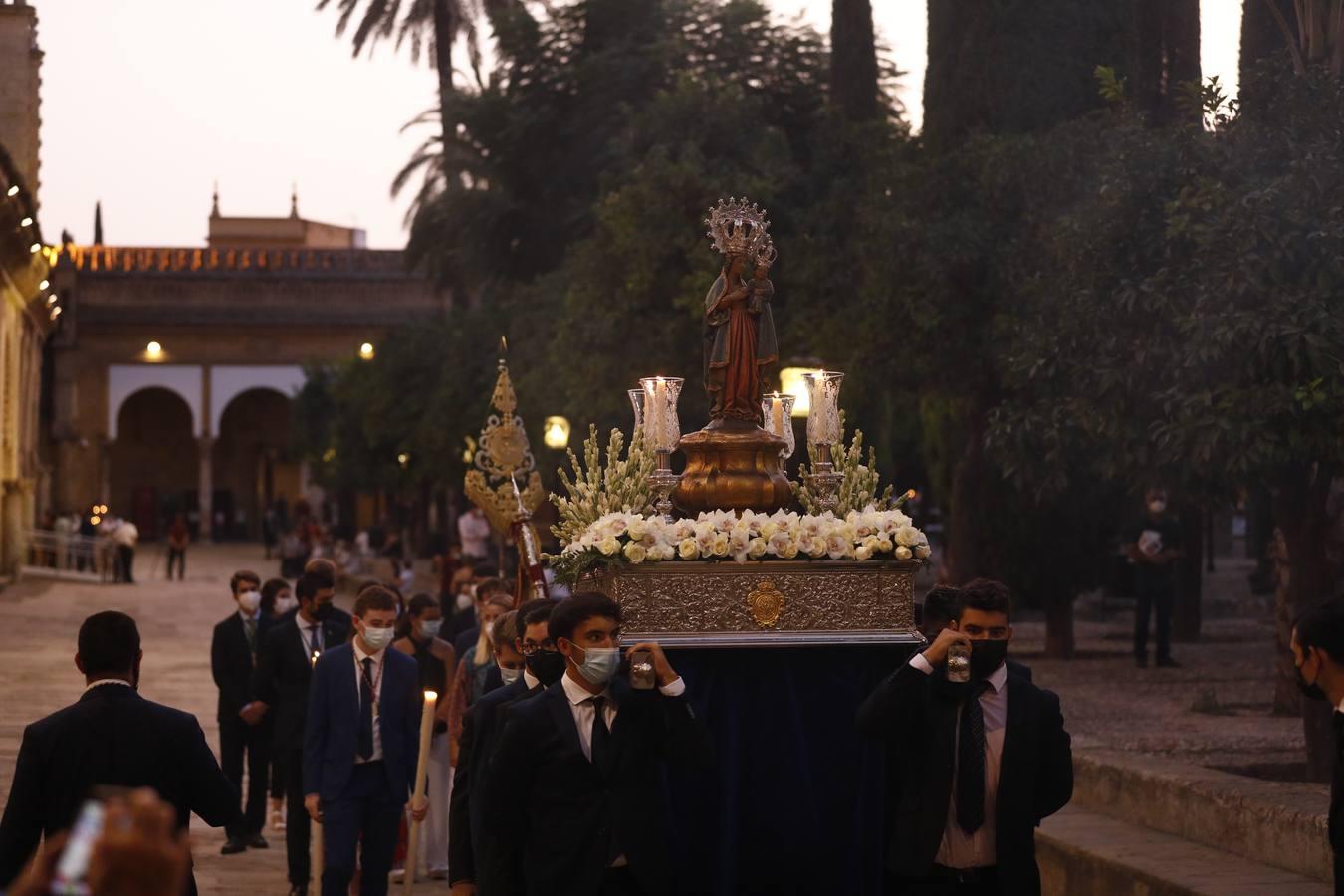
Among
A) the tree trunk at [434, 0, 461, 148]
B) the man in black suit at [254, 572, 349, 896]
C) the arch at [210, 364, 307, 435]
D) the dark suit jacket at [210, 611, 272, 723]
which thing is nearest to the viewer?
the man in black suit at [254, 572, 349, 896]

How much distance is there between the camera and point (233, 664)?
46.0 feet

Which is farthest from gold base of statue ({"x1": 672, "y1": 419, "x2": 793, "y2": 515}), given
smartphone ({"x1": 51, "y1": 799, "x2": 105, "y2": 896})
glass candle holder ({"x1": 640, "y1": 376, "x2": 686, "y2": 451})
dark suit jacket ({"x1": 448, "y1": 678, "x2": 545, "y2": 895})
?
smartphone ({"x1": 51, "y1": 799, "x2": 105, "y2": 896})

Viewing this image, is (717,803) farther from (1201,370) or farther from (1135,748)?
(1135,748)

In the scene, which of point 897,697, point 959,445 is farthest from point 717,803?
point 959,445

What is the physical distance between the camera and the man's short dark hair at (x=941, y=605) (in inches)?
322

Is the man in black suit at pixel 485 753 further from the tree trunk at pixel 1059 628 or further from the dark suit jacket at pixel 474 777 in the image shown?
the tree trunk at pixel 1059 628

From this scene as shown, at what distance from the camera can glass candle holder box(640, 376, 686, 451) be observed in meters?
9.17

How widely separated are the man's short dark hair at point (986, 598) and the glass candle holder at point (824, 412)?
251 centimetres

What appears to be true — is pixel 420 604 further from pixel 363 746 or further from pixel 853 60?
pixel 853 60

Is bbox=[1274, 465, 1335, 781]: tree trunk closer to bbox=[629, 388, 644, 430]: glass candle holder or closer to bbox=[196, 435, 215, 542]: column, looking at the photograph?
bbox=[629, 388, 644, 430]: glass candle holder

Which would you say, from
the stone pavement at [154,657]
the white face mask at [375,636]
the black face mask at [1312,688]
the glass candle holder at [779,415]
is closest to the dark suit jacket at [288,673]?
the stone pavement at [154,657]

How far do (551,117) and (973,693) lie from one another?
32.3 m

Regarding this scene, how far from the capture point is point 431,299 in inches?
2879

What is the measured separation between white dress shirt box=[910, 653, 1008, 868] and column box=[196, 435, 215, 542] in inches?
2695
